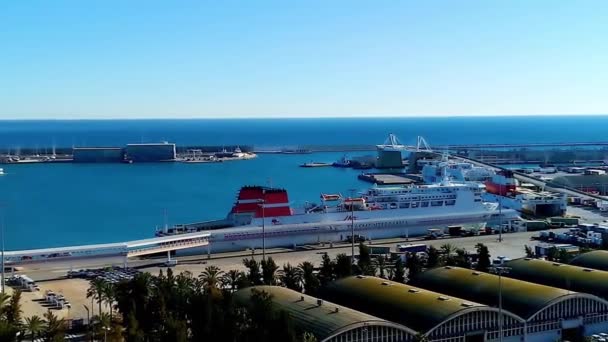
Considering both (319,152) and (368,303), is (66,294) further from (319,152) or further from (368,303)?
(319,152)

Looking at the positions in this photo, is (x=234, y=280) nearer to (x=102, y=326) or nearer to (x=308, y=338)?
(x=102, y=326)

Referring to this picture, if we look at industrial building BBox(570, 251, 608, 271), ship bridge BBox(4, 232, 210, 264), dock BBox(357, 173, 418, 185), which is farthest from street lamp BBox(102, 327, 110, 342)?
dock BBox(357, 173, 418, 185)

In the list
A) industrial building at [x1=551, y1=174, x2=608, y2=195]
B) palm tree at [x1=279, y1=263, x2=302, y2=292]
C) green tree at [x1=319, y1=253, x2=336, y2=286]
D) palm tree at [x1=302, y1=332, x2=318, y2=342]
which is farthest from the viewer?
industrial building at [x1=551, y1=174, x2=608, y2=195]

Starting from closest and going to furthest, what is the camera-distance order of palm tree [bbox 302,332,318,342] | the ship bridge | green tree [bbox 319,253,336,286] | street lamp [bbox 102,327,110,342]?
palm tree [bbox 302,332,318,342], street lamp [bbox 102,327,110,342], green tree [bbox 319,253,336,286], the ship bridge

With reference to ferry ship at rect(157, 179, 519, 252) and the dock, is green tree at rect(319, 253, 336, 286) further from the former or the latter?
the dock

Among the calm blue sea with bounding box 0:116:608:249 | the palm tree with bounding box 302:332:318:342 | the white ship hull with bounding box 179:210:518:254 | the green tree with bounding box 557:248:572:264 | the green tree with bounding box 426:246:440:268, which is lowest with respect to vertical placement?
the calm blue sea with bounding box 0:116:608:249

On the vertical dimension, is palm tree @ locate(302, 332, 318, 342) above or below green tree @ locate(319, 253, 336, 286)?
above
